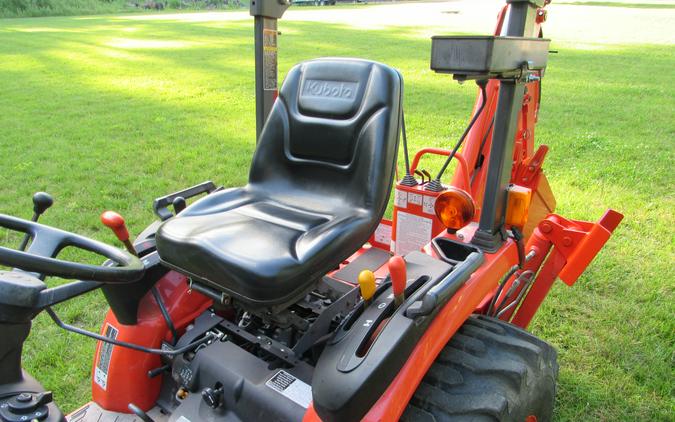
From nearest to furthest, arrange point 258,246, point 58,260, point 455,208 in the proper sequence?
point 58,260 < point 258,246 < point 455,208

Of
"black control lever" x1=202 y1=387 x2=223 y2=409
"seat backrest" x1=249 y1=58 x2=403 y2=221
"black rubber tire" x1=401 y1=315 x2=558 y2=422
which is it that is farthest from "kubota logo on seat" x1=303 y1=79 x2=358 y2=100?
"black control lever" x1=202 y1=387 x2=223 y2=409

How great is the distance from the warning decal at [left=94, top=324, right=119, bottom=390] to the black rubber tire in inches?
44.6

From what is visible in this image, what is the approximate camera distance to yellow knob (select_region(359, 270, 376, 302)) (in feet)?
4.45

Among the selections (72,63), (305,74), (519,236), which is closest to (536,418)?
(519,236)

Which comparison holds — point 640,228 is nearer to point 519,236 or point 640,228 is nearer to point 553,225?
point 553,225

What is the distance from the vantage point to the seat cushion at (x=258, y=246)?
55.8 inches

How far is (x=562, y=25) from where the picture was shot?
59.8ft

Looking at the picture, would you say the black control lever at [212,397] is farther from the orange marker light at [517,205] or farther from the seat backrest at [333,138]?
the orange marker light at [517,205]

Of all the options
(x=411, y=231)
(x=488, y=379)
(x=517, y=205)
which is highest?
(x=517, y=205)

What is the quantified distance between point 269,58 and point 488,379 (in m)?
1.56

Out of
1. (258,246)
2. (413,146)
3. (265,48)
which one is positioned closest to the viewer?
(258,246)

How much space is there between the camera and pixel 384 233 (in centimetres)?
238

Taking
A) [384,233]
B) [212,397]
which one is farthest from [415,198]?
[212,397]

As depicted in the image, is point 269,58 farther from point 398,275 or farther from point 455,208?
point 398,275
